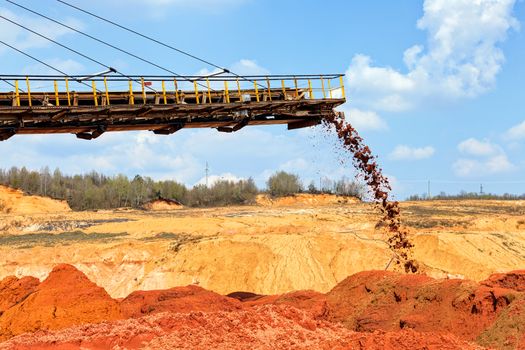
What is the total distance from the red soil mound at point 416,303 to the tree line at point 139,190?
49.4 metres

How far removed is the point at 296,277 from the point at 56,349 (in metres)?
17.0

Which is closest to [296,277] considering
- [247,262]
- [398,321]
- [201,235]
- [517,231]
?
[247,262]

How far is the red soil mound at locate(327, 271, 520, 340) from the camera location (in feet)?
51.4

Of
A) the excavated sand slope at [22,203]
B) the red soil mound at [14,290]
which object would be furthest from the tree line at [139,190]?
the red soil mound at [14,290]

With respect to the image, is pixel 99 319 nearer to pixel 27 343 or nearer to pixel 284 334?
pixel 27 343

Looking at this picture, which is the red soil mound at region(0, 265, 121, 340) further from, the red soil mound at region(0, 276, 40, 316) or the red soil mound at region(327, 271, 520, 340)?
the red soil mound at region(327, 271, 520, 340)

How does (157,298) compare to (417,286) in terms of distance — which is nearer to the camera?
(417,286)

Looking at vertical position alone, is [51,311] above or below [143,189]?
below

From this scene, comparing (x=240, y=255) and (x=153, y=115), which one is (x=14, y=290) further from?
(x=240, y=255)

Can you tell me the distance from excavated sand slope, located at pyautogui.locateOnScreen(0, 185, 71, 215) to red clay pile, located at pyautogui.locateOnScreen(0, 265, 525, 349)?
1630 inches

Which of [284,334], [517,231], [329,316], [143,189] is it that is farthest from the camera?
[143,189]

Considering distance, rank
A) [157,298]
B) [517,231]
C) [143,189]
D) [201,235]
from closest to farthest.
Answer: [157,298], [201,235], [517,231], [143,189]

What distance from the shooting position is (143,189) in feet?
259

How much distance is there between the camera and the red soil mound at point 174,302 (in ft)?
64.2
